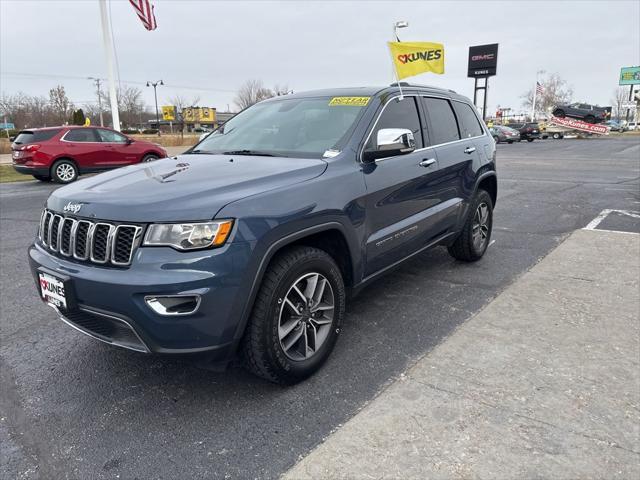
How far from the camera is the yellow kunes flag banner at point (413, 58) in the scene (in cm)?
545

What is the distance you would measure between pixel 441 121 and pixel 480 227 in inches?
53.8

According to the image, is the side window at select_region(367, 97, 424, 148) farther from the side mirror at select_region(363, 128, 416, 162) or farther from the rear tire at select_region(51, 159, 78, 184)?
the rear tire at select_region(51, 159, 78, 184)

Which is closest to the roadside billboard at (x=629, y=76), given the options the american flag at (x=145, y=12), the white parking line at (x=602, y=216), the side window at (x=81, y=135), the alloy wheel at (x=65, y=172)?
the american flag at (x=145, y=12)

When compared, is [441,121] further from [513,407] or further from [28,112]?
[28,112]

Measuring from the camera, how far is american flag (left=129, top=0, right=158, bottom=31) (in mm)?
16875

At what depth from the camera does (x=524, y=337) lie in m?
3.51

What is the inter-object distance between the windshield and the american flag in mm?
15267

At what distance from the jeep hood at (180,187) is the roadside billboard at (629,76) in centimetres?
8787

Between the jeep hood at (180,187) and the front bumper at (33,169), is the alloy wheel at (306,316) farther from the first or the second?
the front bumper at (33,169)

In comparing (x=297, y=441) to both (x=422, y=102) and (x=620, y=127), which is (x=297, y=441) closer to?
(x=422, y=102)

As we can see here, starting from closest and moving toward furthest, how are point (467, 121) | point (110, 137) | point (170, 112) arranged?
point (467, 121), point (110, 137), point (170, 112)

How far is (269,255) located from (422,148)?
210 centimetres

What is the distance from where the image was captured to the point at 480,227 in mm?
5336

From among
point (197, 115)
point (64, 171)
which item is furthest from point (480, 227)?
point (197, 115)
